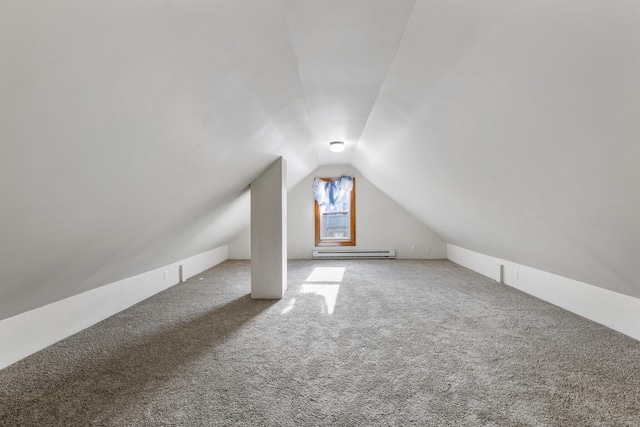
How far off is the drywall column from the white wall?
2879 mm

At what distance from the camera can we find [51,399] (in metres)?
1.66

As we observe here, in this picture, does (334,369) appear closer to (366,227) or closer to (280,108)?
(280,108)

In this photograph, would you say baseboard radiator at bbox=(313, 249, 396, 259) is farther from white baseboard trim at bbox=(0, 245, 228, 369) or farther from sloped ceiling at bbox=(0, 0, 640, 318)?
sloped ceiling at bbox=(0, 0, 640, 318)

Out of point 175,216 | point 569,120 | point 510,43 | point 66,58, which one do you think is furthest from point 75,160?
point 569,120

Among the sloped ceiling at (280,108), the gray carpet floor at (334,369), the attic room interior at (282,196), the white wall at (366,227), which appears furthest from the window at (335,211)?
the sloped ceiling at (280,108)

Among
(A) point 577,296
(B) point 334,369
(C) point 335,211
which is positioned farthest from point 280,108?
(C) point 335,211

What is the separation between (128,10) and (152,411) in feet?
5.98

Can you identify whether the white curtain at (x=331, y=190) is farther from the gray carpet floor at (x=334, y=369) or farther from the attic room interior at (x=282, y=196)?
the gray carpet floor at (x=334, y=369)

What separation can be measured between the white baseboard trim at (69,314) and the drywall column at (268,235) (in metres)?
1.33

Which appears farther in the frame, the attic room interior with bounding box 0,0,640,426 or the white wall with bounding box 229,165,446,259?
the white wall with bounding box 229,165,446,259

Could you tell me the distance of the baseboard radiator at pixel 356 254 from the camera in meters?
6.32

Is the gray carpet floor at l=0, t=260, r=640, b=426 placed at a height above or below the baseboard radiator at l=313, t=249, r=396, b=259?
below

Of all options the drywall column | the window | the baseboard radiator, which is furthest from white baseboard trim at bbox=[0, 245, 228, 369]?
the window

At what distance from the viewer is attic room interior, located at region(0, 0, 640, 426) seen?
3.69 ft
